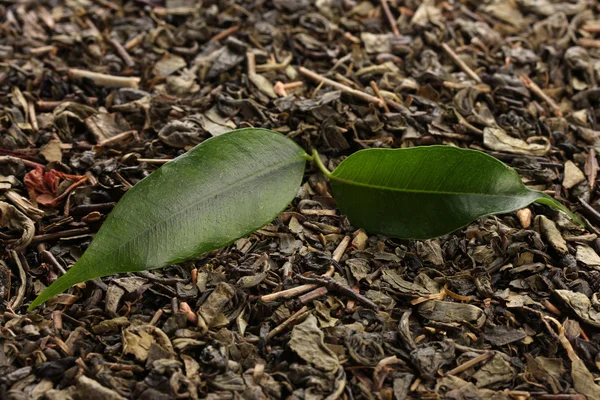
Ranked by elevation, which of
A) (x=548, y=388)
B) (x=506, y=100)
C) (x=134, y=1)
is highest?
(x=134, y=1)

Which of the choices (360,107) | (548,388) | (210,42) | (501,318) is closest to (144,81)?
(210,42)

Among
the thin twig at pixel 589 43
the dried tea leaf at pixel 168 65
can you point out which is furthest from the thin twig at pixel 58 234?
the thin twig at pixel 589 43

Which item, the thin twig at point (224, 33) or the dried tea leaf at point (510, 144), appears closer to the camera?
the dried tea leaf at point (510, 144)

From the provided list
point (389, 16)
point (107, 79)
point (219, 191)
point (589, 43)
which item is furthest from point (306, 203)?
point (589, 43)

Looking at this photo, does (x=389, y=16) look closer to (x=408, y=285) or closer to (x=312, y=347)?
(x=408, y=285)

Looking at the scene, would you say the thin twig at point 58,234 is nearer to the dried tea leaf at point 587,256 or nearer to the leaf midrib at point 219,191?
the leaf midrib at point 219,191

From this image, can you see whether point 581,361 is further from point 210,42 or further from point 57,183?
point 210,42
